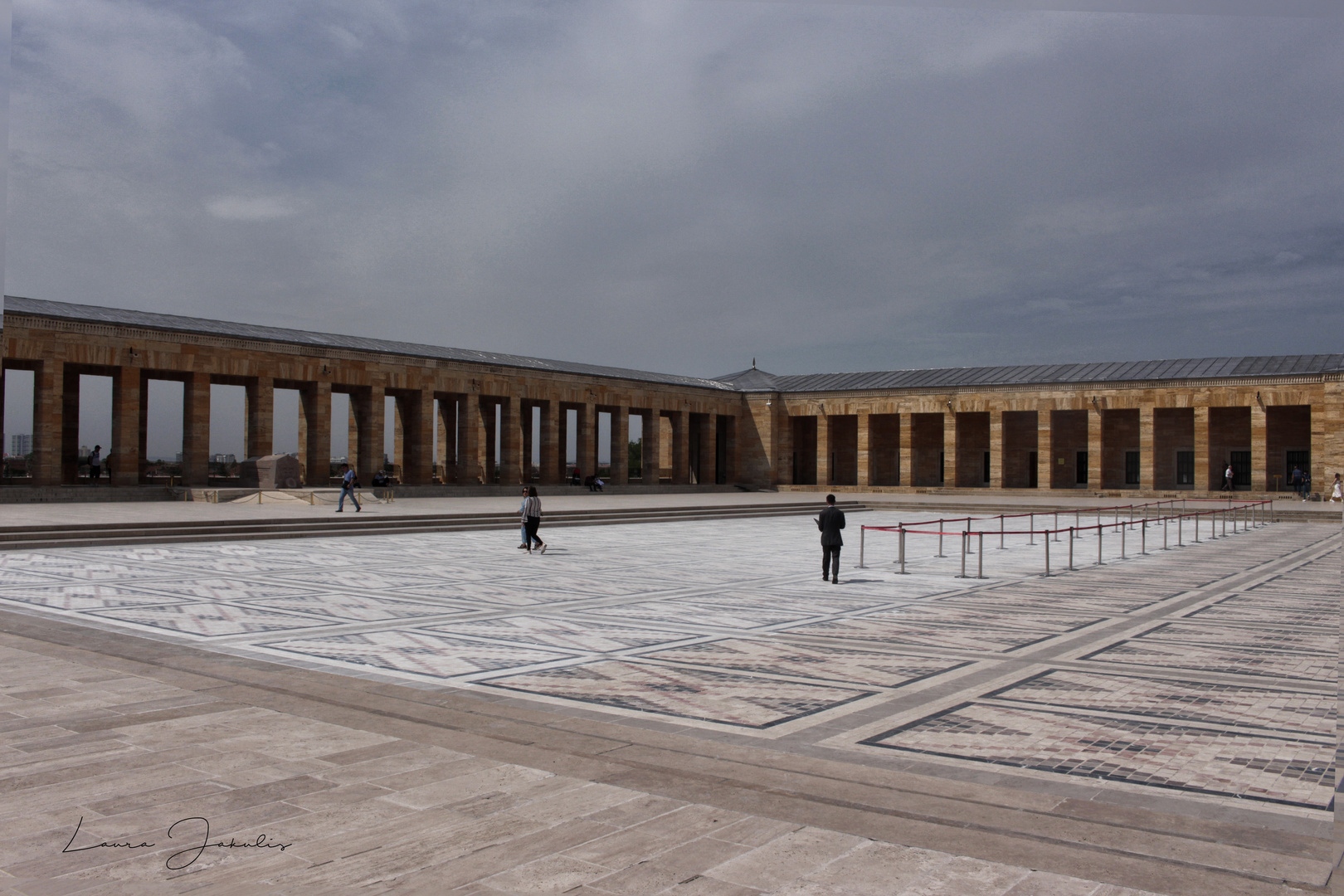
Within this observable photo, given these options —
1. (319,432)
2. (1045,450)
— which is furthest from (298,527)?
(1045,450)

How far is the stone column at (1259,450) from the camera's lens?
122 ft

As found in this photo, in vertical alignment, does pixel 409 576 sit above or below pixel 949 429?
below

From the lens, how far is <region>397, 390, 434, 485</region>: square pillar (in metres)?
36.9

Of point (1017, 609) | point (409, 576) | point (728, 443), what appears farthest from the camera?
point (728, 443)

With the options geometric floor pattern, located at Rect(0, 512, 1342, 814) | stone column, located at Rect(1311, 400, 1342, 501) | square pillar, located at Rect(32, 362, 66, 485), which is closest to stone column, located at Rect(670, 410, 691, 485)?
stone column, located at Rect(1311, 400, 1342, 501)

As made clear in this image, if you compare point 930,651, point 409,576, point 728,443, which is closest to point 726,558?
point 409,576

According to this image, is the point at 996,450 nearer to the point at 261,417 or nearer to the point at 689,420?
the point at 689,420

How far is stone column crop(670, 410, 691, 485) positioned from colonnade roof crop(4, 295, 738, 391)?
2039 millimetres

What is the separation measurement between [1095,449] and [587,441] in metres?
22.0

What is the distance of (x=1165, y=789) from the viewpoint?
15.2 ft

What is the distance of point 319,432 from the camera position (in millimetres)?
33781

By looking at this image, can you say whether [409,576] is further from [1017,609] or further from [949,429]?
[949,429]

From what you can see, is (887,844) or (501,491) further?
(501,491)

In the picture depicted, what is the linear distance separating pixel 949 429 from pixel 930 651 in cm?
3794
